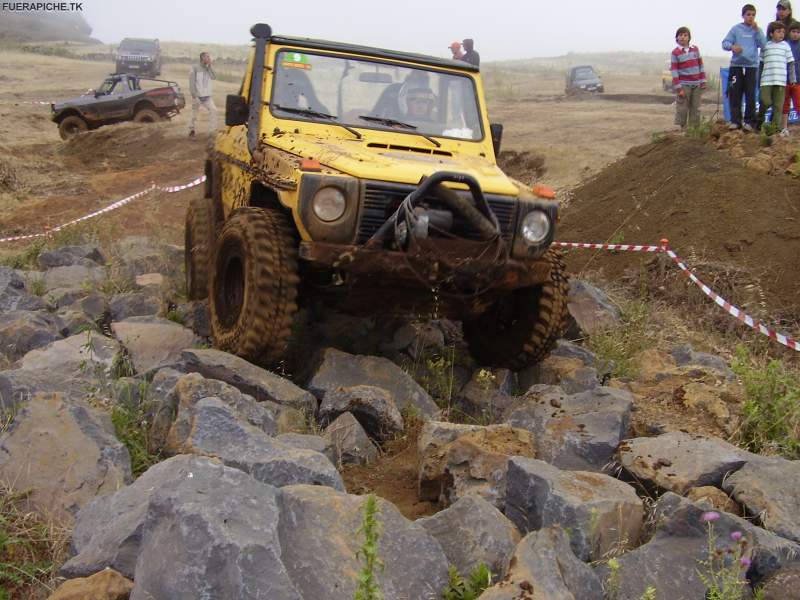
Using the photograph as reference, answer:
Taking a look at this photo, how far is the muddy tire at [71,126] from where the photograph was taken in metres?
20.4

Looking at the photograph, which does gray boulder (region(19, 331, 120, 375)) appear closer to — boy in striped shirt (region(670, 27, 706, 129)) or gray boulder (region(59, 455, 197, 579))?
gray boulder (region(59, 455, 197, 579))

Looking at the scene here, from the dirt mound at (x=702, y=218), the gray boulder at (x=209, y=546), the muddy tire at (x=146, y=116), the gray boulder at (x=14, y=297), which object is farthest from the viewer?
the muddy tire at (x=146, y=116)

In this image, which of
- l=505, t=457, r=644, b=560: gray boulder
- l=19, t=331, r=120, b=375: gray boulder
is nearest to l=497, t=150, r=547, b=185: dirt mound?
l=19, t=331, r=120, b=375: gray boulder

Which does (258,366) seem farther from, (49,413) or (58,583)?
(58,583)

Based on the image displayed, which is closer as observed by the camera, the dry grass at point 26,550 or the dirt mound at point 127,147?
the dry grass at point 26,550

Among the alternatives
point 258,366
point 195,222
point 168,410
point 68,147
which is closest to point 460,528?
point 168,410

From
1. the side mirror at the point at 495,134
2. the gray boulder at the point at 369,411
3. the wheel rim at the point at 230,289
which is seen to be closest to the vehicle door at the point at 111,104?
the side mirror at the point at 495,134

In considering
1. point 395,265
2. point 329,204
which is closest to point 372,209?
point 329,204

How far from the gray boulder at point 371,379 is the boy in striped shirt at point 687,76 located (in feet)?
26.8

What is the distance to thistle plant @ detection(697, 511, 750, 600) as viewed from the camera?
9.44ft

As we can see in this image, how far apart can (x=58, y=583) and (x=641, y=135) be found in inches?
590

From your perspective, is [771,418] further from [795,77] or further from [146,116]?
[146,116]

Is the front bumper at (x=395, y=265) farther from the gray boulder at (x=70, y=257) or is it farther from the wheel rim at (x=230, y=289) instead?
the gray boulder at (x=70, y=257)

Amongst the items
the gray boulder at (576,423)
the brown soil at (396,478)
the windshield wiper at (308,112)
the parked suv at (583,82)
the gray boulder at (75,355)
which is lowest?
the brown soil at (396,478)
